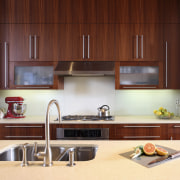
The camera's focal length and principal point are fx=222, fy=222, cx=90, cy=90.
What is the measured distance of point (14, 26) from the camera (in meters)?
3.22

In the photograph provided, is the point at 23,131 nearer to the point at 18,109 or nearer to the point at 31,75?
the point at 18,109

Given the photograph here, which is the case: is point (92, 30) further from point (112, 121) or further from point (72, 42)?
point (112, 121)

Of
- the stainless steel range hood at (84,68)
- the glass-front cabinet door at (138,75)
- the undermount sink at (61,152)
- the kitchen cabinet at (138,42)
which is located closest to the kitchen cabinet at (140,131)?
the glass-front cabinet door at (138,75)

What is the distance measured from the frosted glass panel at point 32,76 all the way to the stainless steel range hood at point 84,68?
0.19 m

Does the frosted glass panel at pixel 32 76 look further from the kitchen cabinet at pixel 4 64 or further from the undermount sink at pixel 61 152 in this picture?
the undermount sink at pixel 61 152

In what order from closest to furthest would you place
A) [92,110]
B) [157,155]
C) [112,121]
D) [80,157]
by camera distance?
1. [157,155]
2. [80,157]
3. [112,121]
4. [92,110]

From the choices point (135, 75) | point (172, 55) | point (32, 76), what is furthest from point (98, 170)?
point (172, 55)

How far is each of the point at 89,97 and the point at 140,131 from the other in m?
1.03

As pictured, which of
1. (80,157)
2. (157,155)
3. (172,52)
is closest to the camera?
(157,155)

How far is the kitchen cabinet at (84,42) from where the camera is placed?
320 cm

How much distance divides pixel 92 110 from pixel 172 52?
1484 millimetres

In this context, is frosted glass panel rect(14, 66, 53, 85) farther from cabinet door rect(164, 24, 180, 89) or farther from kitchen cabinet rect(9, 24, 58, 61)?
cabinet door rect(164, 24, 180, 89)

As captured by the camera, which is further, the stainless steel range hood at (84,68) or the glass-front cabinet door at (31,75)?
the glass-front cabinet door at (31,75)

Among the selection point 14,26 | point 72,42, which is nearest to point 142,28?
point 72,42
